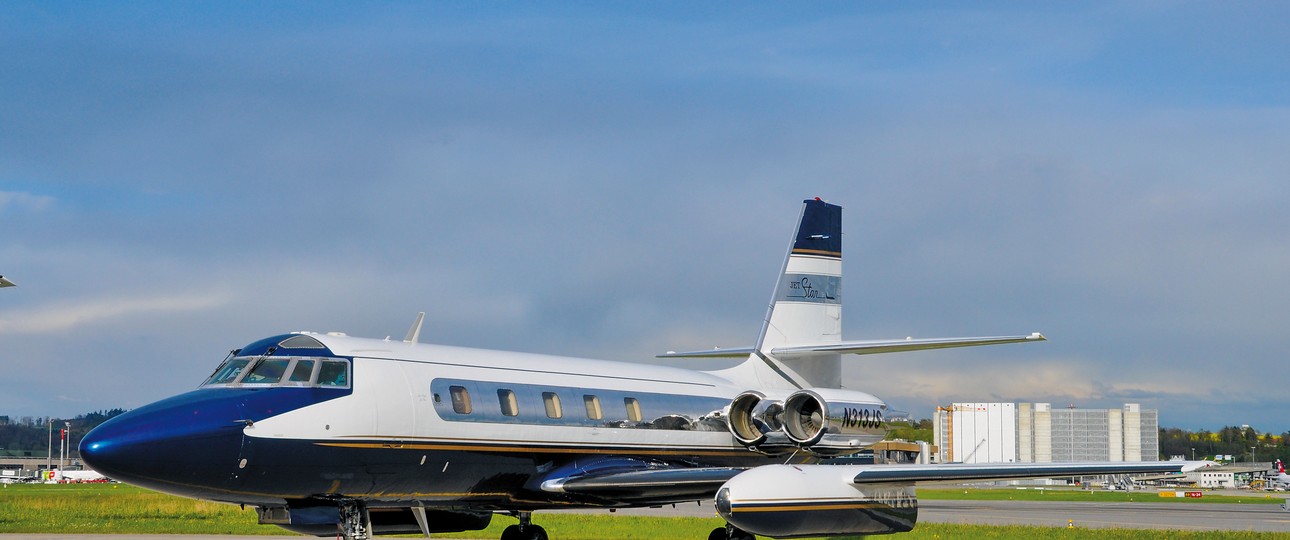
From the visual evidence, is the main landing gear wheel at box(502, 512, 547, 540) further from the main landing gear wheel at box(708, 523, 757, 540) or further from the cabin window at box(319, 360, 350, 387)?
the cabin window at box(319, 360, 350, 387)

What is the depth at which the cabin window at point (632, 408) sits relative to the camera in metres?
18.7

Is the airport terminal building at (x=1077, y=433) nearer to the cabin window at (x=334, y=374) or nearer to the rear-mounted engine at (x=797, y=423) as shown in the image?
the rear-mounted engine at (x=797, y=423)

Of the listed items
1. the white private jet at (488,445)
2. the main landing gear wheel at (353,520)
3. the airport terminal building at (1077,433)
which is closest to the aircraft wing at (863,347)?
the white private jet at (488,445)

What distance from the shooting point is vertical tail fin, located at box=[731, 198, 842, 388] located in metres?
23.1

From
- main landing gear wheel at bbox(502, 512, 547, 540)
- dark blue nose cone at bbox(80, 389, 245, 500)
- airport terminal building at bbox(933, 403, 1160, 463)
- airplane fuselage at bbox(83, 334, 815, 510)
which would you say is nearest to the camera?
dark blue nose cone at bbox(80, 389, 245, 500)

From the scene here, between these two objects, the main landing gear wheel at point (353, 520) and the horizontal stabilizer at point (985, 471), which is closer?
the main landing gear wheel at point (353, 520)

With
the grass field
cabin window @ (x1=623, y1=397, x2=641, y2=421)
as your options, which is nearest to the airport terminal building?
the grass field

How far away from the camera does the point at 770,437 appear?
20547 millimetres

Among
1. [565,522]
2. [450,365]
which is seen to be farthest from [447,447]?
[565,522]

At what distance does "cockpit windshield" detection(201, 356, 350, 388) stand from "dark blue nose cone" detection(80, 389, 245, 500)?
1.74ft

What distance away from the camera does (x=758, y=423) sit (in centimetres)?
2052

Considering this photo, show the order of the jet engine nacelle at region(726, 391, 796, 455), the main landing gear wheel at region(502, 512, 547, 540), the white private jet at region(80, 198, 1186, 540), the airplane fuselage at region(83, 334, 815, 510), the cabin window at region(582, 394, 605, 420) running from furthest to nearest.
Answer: the jet engine nacelle at region(726, 391, 796, 455)
the main landing gear wheel at region(502, 512, 547, 540)
the cabin window at region(582, 394, 605, 420)
the white private jet at region(80, 198, 1186, 540)
the airplane fuselage at region(83, 334, 815, 510)

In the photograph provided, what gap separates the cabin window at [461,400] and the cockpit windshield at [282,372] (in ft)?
5.19

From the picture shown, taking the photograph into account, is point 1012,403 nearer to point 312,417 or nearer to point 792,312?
point 792,312
